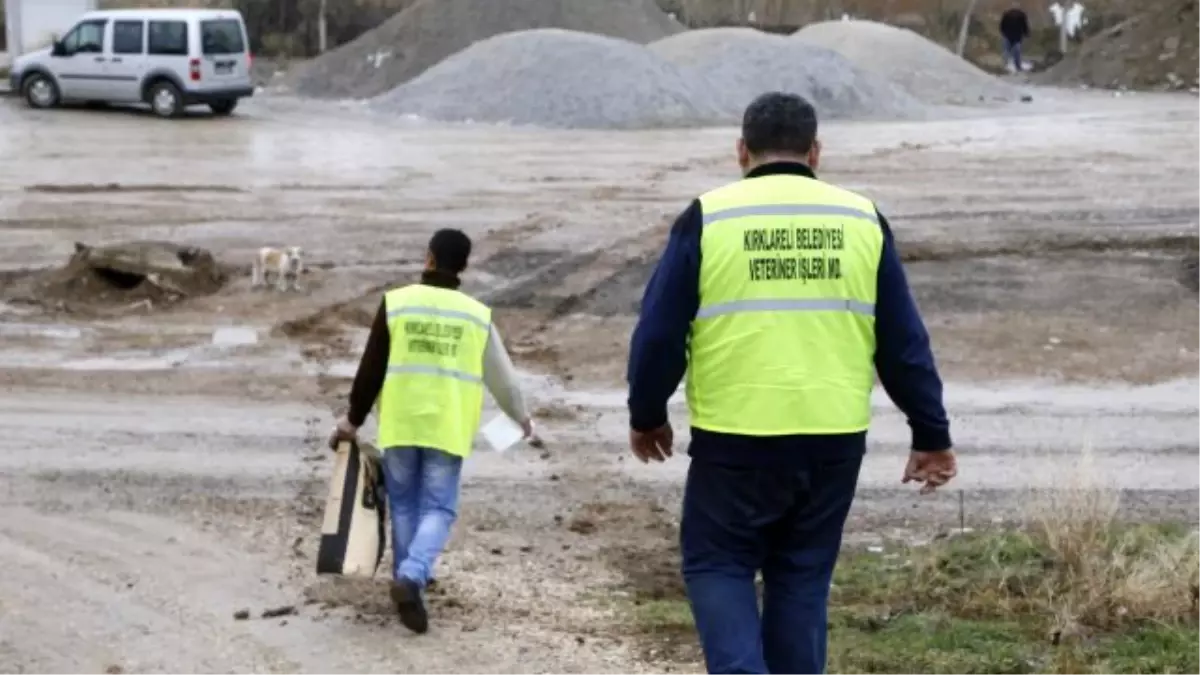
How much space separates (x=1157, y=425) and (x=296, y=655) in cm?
685

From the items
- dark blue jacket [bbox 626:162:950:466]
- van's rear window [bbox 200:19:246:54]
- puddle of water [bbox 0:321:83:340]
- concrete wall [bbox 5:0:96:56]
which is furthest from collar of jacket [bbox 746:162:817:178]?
concrete wall [bbox 5:0:96:56]

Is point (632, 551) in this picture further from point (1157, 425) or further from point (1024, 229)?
point (1024, 229)

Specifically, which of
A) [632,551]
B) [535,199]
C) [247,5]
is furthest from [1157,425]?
[247,5]

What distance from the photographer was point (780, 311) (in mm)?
4703

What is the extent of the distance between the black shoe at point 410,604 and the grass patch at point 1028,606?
2.70 ft

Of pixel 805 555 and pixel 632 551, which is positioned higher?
pixel 805 555

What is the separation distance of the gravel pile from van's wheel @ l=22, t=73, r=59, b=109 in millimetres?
6734

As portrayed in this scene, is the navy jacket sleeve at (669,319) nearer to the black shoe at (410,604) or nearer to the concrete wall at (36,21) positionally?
the black shoe at (410,604)

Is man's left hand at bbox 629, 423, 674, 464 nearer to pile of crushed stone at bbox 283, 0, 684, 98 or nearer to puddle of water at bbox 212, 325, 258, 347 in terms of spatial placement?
puddle of water at bbox 212, 325, 258, 347

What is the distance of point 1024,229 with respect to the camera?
65.3ft

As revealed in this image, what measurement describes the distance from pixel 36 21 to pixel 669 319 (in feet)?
135

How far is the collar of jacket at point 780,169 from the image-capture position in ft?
15.8

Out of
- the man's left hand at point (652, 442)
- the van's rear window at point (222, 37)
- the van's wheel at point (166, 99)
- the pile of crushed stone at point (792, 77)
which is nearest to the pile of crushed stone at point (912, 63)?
the pile of crushed stone at point (792, 77)

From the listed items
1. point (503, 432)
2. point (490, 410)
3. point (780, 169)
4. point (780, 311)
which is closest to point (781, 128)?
point (780, 169)
